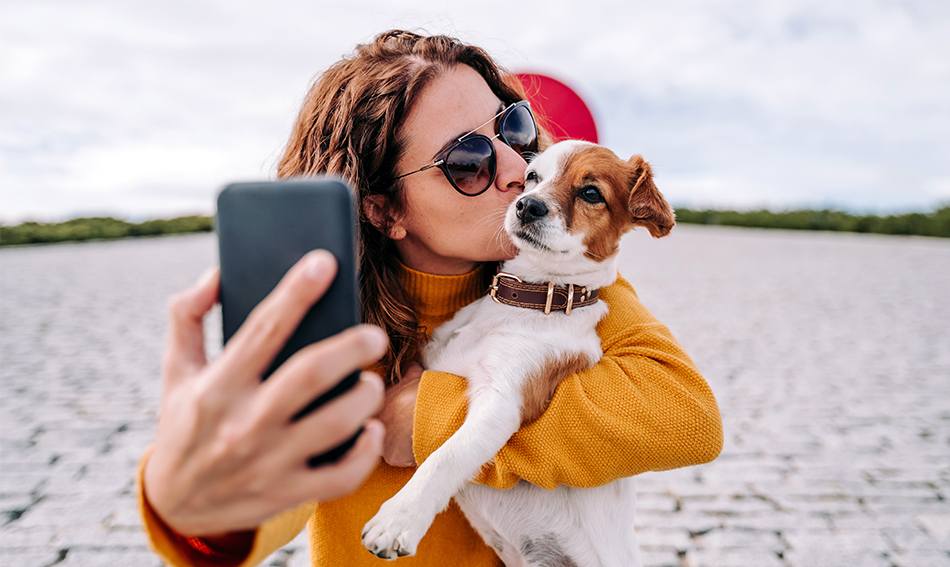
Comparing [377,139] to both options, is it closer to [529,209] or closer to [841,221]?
[529,209]

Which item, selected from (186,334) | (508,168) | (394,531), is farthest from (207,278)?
(508,168)

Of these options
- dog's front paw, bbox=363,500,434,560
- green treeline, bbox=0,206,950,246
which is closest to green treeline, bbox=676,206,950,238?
green treeline, bbox=0,206,950,246

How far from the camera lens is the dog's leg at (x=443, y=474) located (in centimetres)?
159

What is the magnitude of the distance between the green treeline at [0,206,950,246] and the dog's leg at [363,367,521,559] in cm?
2418

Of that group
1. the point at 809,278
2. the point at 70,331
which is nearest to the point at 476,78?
the point at 70,331

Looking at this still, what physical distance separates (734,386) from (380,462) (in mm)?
5540

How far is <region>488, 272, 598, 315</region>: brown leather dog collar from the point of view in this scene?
2211 millimetres

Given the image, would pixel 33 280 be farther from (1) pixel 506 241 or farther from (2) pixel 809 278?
(2) pixel 809 278

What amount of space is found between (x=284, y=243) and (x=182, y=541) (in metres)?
0.66

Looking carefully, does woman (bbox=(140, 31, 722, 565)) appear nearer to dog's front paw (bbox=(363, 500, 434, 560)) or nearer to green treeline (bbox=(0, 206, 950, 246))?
dog's front paw (bbox=(363, 500, 434, 560))

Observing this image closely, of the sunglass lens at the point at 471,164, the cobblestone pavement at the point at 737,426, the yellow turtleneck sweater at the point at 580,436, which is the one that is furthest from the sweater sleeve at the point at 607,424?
the cobblestone pavement at the point at 737,426

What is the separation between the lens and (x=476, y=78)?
2.28 m

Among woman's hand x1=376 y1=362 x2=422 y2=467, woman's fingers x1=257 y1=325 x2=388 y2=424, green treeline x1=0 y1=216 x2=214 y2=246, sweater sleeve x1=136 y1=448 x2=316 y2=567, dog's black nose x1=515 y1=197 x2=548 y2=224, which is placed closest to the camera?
woman's fingers x1=257 y1=325 x2=388 y2=424

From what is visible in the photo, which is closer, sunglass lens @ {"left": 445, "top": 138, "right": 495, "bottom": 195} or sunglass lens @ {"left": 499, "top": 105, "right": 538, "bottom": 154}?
sunglass lens @ {"left": 445, "top": 138, "right": 495, "bottom": 195}
